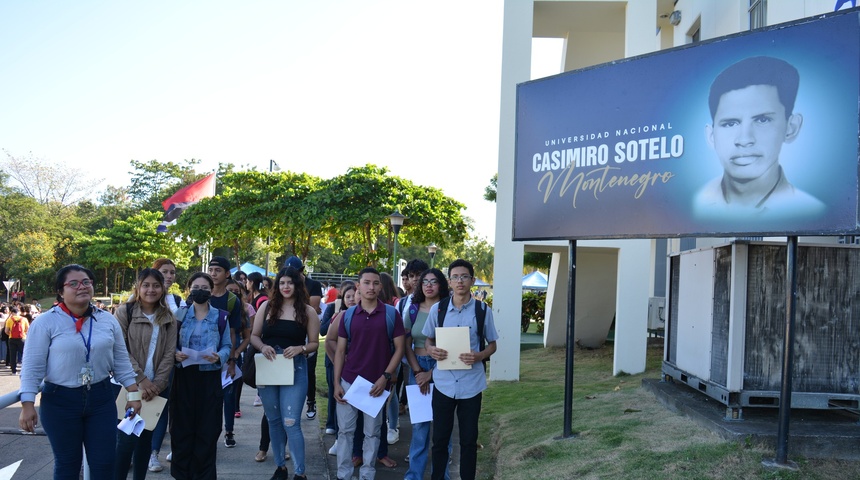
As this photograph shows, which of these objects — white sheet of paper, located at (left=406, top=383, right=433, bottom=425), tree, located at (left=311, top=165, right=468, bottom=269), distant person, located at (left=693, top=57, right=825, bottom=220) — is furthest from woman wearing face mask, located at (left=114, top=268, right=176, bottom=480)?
tree, located at (left=311, top=165, right=468, bottom=269)

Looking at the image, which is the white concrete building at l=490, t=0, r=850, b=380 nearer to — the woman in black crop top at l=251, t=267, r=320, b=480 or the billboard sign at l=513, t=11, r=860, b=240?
the billboard sign at l=513, t=11, r=860, b=240

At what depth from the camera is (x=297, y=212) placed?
26.9 meters

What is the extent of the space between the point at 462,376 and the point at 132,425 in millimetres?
2642

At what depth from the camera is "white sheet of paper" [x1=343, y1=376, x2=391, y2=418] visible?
21.2 ft

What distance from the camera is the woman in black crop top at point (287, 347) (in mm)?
6535

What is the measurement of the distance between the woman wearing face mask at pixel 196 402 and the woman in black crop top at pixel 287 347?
44 cm

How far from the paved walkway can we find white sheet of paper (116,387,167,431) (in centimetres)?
132

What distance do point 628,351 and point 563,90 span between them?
6917mm

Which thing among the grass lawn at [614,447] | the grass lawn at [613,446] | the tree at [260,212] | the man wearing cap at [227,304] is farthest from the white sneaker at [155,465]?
the tree at [260,212]

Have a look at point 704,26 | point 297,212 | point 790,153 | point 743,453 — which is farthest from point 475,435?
point 297,212

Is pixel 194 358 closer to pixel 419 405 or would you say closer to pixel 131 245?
pixel 419 405

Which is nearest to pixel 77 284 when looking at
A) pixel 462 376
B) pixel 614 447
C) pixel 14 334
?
pixel 462 376

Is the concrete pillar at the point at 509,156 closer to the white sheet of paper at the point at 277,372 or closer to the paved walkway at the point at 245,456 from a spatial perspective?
the paved walkway at the point at 245,456

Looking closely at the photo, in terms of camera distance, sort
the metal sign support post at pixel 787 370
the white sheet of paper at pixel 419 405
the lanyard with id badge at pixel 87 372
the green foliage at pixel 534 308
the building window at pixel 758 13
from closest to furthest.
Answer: the lanyard with id badge at pixel 87 372 → the metal sign support post at pixel 787 370 → the white sheet of paper at pixel 419 405 → the building window at pixel 758 13 → the green foliage at pixel 534 308
